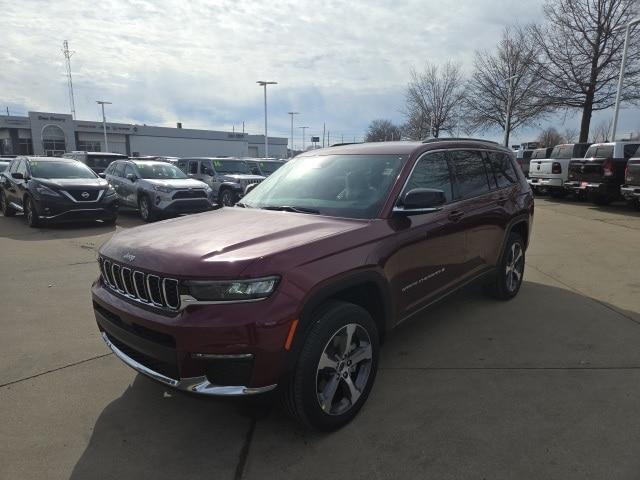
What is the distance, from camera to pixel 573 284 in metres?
5.85

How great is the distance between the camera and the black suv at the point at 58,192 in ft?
33.3

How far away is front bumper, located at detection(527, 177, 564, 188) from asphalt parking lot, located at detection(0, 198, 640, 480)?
509 inches

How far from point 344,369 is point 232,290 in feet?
3.11

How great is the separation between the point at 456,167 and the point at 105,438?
3.50 metres

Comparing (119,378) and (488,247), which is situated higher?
(488,247)

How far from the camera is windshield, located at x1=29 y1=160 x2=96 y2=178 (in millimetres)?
10898

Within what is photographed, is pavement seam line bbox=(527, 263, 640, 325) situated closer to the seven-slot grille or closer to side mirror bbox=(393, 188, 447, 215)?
side mirror bbox=(393, 188, 447, 215)

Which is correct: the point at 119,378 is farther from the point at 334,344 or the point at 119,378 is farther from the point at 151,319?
the point at 334,344

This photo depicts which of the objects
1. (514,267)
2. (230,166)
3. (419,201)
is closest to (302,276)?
(419,201)

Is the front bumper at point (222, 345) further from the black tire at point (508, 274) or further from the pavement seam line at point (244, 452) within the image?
the black tire at point (508, 274)

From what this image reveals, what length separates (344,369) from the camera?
284 centimetres

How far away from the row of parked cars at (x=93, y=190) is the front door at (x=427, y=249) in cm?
787

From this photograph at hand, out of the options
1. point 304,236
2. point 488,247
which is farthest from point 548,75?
point 304,236

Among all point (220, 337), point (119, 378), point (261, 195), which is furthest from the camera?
point (261, 195)
